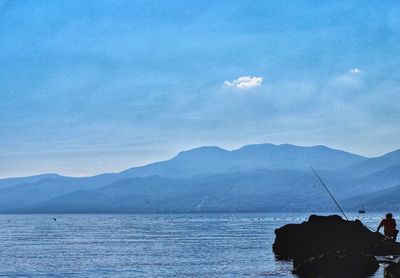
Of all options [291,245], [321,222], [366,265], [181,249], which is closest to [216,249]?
[181,249]

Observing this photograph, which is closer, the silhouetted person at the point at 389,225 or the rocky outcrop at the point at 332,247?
the rocky outcrop at the point at 332,247

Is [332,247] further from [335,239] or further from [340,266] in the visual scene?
[340,266]

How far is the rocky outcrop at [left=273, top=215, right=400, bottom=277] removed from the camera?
3634 cm

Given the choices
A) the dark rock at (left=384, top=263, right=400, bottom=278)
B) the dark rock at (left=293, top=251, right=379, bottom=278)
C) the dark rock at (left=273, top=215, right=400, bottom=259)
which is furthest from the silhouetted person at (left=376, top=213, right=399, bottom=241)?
the dark rock at (left=384, top=263, right=400, bottom=278)

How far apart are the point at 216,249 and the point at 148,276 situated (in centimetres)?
2485

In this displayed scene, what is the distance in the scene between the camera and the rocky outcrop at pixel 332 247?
119ft

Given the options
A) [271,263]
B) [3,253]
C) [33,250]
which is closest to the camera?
Answer: [271,263]

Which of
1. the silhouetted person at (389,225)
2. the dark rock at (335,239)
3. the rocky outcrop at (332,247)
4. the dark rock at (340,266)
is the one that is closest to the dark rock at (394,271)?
the dark rock at (340,266)

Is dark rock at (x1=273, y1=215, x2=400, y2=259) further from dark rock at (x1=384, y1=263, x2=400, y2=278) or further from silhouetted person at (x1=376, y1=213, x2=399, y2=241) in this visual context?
dark rock at (x1=384, y1=263, x2=400, y2=278)

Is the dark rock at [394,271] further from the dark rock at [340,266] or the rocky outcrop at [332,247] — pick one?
the rocky outcrop at [332,247]

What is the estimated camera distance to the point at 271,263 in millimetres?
47500

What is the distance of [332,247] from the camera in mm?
45562

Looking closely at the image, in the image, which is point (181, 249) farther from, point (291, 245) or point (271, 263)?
point (271, 263)

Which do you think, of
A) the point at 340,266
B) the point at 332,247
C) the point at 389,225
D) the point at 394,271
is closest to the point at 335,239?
the point at 332,247
